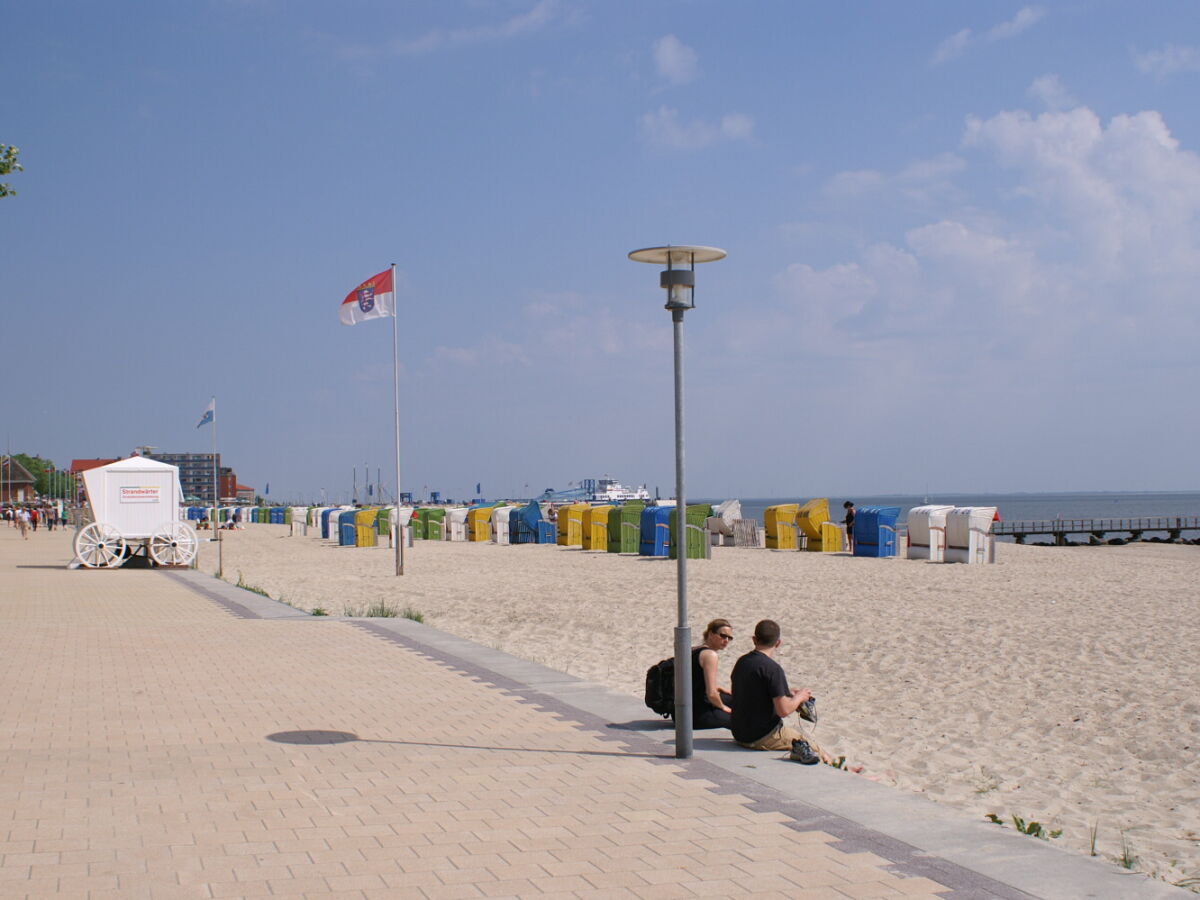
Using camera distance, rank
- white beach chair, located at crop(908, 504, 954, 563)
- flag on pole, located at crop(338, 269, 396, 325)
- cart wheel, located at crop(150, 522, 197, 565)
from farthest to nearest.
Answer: white beach chair, located at crop(908, 504, 954, 563), cart wheel, located at crop(150, 522, 197, 565), flag on pole, located at crop(338, 269, 396, 325)

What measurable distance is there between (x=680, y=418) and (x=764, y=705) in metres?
1.76

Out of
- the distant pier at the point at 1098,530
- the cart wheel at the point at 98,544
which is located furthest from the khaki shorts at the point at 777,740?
the distant pier at the point at 1098,530

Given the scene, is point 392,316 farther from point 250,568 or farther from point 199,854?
point 199,854

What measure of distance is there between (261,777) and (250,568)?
21155mm

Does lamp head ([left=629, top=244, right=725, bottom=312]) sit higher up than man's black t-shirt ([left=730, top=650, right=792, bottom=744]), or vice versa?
lamp head ([left=629, top=244, right=725, bottom=312])

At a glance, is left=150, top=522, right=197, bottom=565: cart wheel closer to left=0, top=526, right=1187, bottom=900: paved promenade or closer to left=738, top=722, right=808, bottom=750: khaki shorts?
left=0, top=526, right=1187, bottom=900: paved promenade

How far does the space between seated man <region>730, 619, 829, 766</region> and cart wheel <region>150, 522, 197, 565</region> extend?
1947cm

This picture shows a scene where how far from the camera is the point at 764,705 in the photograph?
6754mm

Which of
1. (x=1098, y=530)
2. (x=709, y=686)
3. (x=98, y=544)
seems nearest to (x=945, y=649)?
(x=709, y=686)

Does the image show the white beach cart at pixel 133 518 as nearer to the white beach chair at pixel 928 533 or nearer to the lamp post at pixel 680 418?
the white beach chair at pixel 928 533

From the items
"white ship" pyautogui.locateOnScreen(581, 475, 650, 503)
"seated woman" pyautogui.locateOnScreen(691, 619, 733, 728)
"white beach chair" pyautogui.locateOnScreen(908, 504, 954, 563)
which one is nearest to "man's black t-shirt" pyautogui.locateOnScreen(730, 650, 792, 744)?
"seated woman" pyautogui.locateOnScreen(691, 619, 733, 728)

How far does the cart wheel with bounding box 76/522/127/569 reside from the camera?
23266mm

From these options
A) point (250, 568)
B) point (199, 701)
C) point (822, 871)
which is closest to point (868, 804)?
point (822, 871)

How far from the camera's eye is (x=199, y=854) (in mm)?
4754
